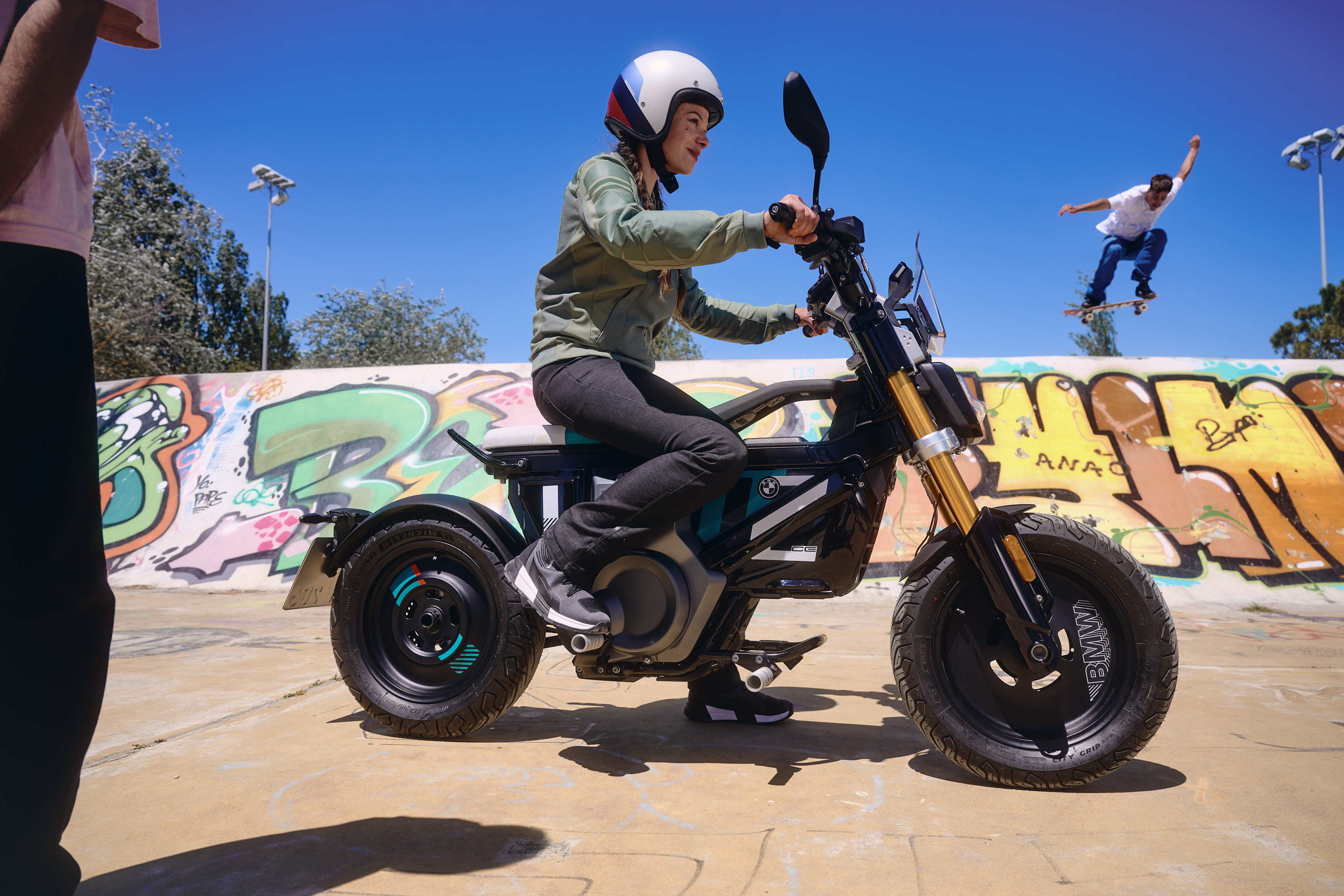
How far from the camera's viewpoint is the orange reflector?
2477mm

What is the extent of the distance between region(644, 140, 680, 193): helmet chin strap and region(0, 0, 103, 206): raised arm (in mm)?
1877

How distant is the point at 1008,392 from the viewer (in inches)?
376

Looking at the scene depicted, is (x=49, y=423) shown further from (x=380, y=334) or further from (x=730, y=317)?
(x=380, y=334)

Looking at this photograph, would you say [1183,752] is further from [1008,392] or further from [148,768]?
[1008,392]

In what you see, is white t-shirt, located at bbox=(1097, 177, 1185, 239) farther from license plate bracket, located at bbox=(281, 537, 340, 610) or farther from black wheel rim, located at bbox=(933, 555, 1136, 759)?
license plate bracket, located at bbox=(281, 537, 340, 610)

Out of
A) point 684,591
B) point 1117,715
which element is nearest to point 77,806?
point 684,591

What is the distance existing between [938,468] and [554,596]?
1351mm

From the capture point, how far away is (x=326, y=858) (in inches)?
74.9

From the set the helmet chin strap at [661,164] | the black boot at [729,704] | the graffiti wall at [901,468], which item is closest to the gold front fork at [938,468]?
the helmet chin strap at [661,164]

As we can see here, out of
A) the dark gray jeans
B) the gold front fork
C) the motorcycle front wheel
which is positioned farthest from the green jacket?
the motorcycle front wheel

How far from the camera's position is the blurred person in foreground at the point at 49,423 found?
1194 mm

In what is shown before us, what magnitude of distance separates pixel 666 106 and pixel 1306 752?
3213 millimetres

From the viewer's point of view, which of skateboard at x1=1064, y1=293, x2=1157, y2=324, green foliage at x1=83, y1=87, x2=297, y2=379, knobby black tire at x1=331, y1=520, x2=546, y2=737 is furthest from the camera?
green foliage at x1=83, y1=87, x2=297, y2=379

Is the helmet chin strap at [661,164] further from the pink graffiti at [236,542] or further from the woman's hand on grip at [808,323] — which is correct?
the pink graffiti at [236,542]
